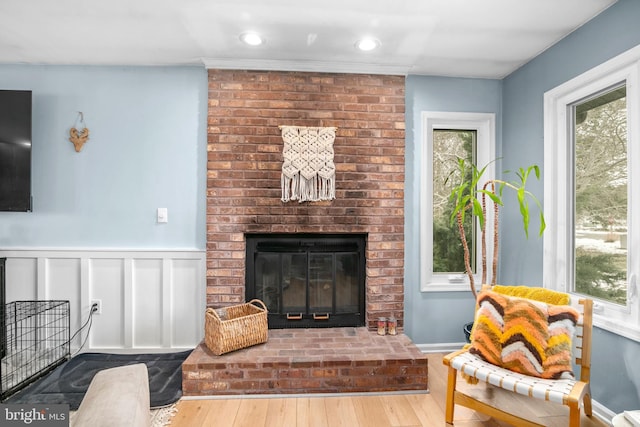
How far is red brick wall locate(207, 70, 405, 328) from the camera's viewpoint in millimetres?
2846

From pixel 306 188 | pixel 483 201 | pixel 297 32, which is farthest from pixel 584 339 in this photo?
pixel 297 32

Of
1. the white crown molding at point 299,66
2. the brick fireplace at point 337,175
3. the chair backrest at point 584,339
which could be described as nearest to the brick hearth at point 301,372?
the brick fireplace at point 337,175

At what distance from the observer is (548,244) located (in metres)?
2.55

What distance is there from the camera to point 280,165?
287cm

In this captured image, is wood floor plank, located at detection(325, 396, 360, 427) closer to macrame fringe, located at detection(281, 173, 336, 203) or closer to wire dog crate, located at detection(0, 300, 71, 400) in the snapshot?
macrame fringe, located at detection(281, 173, 336, 203)

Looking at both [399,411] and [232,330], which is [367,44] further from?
[399,411]

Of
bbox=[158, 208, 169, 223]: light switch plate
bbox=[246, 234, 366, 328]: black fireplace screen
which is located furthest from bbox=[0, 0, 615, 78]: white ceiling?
bbox=[246, 234, 366, 328]: black fireplace screen

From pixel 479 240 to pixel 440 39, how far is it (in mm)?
1693

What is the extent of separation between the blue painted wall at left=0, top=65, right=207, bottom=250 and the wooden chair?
6.85 feet

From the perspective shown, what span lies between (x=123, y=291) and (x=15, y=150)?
52.4 inches

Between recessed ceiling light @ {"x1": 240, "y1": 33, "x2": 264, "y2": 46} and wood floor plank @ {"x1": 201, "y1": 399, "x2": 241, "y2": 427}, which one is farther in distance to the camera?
recessed ceiling light @ {"x1": 240, "y1": 33, "x2": 264, "y2": 46}

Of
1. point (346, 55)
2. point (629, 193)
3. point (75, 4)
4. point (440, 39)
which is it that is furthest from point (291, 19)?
point (629, 193)

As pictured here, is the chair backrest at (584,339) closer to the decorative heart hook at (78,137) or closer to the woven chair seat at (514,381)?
the woven chair seat at (514,381)

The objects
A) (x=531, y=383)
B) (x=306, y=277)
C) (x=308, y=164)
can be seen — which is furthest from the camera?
(x=306, y=277)
